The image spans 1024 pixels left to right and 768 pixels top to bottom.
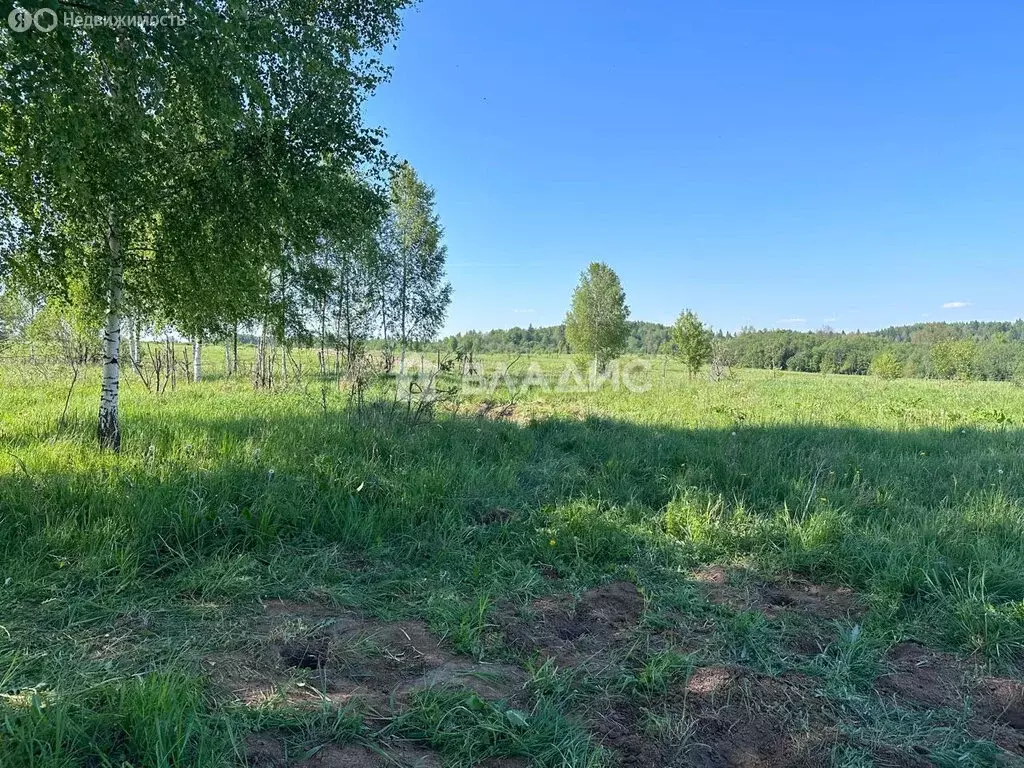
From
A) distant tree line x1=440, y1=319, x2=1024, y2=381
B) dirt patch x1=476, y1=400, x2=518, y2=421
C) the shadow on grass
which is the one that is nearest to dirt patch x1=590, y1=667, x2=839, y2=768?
the shadow on grass

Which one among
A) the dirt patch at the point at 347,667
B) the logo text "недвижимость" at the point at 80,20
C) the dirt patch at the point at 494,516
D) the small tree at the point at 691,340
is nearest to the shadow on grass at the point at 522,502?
the dirt patch at the point at 494,516

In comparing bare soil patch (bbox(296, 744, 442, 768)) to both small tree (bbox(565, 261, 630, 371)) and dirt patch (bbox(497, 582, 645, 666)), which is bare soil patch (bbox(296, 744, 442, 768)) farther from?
small tree (bbox(565, 261, 630, 371))

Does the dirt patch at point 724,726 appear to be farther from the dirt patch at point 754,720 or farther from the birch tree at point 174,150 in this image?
the birch tree at point 174,150

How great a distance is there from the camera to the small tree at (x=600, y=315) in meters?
28.5

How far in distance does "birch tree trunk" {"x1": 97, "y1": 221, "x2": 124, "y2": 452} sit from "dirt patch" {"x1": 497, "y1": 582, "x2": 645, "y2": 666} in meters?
5.19

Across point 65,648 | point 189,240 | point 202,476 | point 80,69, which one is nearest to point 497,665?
point 65,648

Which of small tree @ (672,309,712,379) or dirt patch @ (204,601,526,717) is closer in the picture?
dirt patch @ (204,601,526,717)

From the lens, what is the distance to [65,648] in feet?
7.42

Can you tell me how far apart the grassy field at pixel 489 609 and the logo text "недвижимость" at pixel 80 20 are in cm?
322

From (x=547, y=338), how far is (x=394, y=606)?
240 feet

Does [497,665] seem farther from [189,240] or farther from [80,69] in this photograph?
[189,240]

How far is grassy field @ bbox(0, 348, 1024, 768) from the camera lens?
6.24ft

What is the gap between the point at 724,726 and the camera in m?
2.05

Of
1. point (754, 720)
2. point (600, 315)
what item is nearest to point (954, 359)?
point (600, 315)
